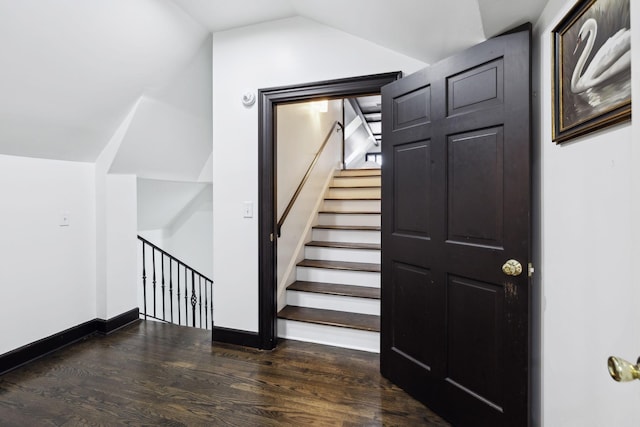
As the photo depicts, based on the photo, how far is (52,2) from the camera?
180cm

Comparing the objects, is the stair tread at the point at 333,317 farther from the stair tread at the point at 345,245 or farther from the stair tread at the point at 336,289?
the stair tread at the point at 345,245

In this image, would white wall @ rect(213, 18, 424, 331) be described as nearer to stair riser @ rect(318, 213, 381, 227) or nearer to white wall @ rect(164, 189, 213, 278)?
stair riser @ rect(318, 213, 381, 227)

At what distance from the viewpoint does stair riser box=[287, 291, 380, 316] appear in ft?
9.12

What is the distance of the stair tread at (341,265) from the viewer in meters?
3.07

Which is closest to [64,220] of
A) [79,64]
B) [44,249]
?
[44,249]

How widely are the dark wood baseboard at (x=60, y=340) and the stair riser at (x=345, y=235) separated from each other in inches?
79.4

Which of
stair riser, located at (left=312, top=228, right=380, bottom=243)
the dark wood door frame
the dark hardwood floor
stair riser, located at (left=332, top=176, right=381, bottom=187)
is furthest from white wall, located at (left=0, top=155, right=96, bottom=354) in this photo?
stair riser, located at (left=332, top=176, right=381, bottom=187)

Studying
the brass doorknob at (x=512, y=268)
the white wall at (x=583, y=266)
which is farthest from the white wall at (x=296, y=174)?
the white wall at (x=583, y=266)

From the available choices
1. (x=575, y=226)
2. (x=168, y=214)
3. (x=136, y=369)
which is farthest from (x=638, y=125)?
(x=168, y=214)

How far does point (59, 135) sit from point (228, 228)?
4.58ft

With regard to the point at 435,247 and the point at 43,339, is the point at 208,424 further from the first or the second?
the point at 43,339

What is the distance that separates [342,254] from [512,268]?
6.72 feet

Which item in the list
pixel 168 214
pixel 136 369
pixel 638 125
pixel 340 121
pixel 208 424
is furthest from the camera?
pixel 340 121

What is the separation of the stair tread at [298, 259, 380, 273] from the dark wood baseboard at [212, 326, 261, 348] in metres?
0.87
